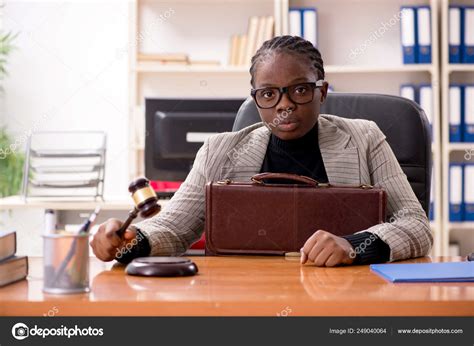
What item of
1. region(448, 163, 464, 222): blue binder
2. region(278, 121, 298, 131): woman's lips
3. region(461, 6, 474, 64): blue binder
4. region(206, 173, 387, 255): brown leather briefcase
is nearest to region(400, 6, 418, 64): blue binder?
region(461, 6, 474, 64): blue binder

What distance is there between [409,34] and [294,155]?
2.53 meters

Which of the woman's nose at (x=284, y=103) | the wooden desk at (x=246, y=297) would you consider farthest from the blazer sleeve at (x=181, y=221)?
the wooden desk at (x=246, y=297)

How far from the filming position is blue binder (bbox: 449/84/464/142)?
13.6 feet

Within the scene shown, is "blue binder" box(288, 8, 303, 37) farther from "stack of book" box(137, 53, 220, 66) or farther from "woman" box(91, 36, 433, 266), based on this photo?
"woman" box(91, 36, 433, 266)

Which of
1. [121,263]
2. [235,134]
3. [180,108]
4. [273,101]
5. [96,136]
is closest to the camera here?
[121,263]

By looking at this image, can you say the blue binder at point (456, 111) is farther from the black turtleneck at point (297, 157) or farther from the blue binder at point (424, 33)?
the black turtleneck at point (297, 157)

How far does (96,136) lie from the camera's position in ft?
15.2

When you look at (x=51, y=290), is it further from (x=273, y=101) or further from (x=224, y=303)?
(x=273, y=101)

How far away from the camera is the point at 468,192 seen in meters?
4.12

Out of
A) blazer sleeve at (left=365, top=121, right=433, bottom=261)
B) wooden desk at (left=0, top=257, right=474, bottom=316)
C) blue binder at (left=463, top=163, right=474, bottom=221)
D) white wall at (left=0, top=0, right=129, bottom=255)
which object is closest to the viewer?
wooden desk at (left=0, top=257, right=474, bottom=316)

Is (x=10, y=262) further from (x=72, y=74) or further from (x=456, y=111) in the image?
(x=72, y=74)

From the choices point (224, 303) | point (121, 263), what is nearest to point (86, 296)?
point (224, 303)

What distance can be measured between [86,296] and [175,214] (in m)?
0.69

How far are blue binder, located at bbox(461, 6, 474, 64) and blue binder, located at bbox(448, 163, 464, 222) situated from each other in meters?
0.58
